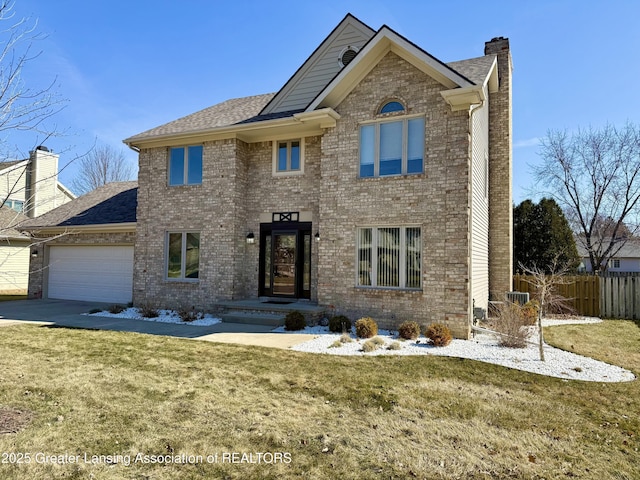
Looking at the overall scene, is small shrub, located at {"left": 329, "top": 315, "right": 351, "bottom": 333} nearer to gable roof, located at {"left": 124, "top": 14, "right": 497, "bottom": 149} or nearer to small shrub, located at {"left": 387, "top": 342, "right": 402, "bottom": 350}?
small shrub, located at {"left": 387, "top": 342, "right": 402, "bottom": 350}

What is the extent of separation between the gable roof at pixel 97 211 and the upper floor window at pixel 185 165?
288 centimetres

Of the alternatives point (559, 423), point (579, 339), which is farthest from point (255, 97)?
point (559, 423)

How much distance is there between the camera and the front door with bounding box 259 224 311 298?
1287 centimetres

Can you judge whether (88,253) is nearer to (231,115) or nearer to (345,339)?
(231,115)

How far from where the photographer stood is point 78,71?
805 cm

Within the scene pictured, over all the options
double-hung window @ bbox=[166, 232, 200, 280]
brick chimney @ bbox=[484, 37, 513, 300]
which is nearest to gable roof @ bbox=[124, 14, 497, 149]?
brick chimney @ bbox=[484, 37, 513, 300]

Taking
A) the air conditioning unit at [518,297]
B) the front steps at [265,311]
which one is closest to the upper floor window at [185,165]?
the front steps at [265,311]

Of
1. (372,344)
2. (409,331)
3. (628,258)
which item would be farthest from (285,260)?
(628,258)

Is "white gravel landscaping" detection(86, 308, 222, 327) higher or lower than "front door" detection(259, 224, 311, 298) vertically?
lower

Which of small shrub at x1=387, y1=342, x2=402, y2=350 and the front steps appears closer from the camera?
small shrub at x1=387, y1=342, x2=402, y2=350

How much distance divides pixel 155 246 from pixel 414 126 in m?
9.72

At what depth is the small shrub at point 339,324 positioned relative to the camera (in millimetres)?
10312

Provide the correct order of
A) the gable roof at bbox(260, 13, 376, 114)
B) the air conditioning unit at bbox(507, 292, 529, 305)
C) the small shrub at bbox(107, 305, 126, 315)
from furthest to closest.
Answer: the small shrub at bbox(107, 305, 126, 315) < the air conditioning unit at bbox(507, 292, 529, 305) < the gable roof at bbox(260, 13, 376, 114)

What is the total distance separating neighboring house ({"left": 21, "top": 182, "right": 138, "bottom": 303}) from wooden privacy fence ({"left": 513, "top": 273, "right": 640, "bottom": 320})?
51.7 feet
